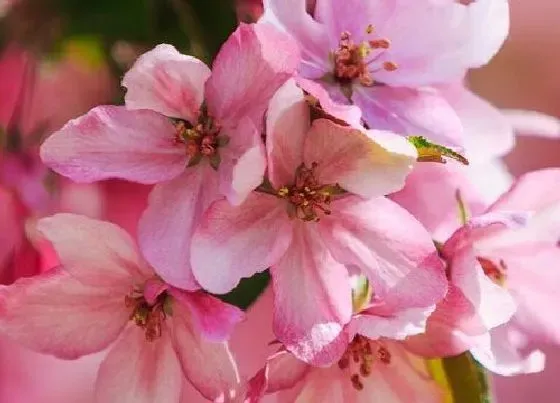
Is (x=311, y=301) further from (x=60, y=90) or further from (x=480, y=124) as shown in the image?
(x=60, y=90)

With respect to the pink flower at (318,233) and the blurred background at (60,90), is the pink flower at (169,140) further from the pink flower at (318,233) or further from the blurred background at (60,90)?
the blurred background at (60,90)

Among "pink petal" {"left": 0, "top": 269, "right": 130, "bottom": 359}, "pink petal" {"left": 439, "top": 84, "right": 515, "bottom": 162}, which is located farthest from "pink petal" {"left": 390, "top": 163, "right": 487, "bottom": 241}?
"pink petal" {"left": 0, "top": 269, "right": 130, "bottom": 359}

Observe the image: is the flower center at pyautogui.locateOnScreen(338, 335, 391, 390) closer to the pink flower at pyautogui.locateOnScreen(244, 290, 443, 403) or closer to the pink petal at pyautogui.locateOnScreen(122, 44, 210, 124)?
the pink flower at pyautogui.locateOnScreen(244, 290, 443, 403)

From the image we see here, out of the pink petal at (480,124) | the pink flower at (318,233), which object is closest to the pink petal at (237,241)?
the pink flower at (318,233)

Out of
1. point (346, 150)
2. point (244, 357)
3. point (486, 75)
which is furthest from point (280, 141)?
point (486, 75)

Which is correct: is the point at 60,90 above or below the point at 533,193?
below

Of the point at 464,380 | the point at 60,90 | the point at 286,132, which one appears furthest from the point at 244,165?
the point at 60,90

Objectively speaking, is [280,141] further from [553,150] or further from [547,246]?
[553,150]
